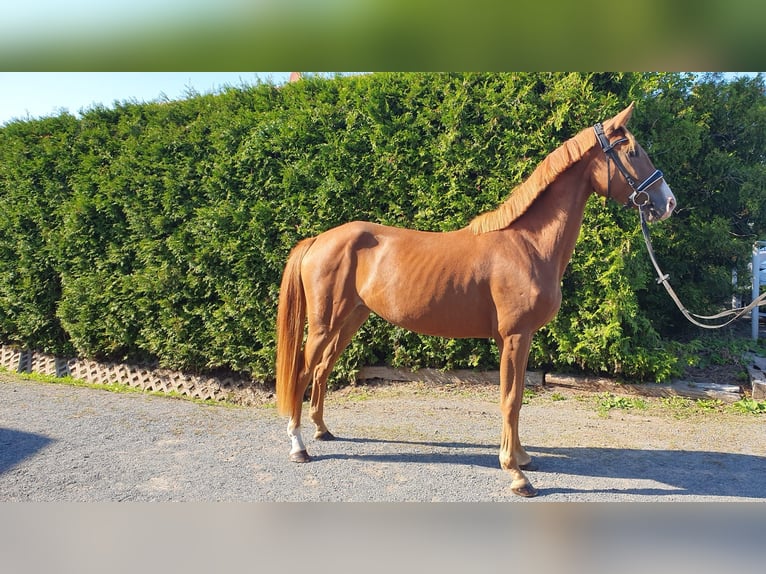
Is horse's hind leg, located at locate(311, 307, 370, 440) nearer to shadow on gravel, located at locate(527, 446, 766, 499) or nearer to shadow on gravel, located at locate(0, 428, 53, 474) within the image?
shadow on gravel, located at locate(527, 446, 766, 499)

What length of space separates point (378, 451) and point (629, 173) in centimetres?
291

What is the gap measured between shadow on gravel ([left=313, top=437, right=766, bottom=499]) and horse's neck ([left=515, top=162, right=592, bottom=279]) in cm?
159

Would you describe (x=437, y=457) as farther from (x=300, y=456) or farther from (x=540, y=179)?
(x=540, y=179)

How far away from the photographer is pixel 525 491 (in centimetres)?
353

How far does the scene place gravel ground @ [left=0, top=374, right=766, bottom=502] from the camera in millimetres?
3633

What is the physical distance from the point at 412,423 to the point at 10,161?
7.81m

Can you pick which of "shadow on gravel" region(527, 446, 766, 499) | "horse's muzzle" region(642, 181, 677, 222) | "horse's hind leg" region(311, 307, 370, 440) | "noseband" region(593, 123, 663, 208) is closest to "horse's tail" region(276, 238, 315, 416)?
"horse's hind leg" region(311, 307, 370, 440)

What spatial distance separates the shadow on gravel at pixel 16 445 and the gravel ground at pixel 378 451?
0.02m

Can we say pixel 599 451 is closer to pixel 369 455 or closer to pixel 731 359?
pixel 369 455

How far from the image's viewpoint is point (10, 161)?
27.5 ft

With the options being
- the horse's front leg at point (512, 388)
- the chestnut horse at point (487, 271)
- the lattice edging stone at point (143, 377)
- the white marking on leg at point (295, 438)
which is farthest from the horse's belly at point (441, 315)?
the lattice edging stone at point (143, 377)

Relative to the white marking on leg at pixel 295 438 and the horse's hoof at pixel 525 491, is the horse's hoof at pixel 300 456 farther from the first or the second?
the horse's hoof at pixel 525 491

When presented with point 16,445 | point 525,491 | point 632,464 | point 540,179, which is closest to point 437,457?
point 525,491

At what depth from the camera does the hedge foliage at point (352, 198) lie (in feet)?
19.3
